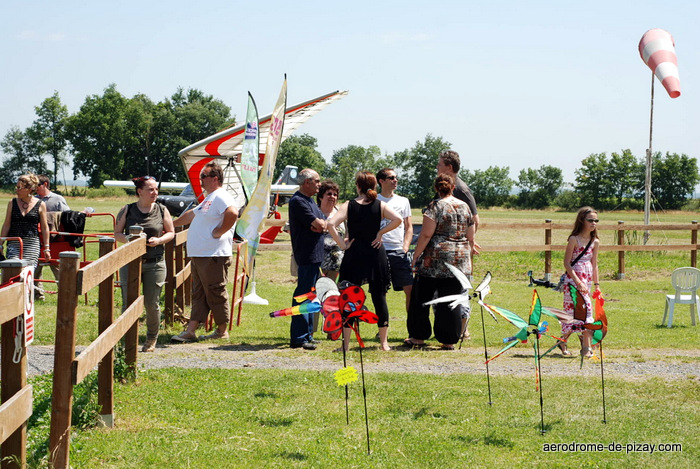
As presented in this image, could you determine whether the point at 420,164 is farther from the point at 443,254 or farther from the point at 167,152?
the point at 443,254

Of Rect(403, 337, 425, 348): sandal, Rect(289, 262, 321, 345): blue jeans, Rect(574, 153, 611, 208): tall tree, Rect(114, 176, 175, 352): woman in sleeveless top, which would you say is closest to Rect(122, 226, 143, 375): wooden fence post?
Rect(114, 176, 175, 352): woman in sleeveless top

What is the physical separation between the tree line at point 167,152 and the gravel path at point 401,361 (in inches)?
3022

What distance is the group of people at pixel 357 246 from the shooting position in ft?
22.2

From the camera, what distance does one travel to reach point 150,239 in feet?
21.5

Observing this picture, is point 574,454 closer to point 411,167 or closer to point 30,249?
point 30,249

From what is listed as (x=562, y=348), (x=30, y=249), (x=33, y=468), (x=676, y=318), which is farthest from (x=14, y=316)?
(x=676, y=318)

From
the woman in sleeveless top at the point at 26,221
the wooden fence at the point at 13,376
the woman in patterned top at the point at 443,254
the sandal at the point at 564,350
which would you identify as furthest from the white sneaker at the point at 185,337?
the wooden fence at the point at 13,376

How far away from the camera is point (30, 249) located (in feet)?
28.9

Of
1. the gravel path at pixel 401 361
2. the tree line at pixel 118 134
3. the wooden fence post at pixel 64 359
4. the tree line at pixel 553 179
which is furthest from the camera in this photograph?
the tree line at pixel 118 134

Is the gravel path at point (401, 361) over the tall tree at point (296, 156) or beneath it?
beneath

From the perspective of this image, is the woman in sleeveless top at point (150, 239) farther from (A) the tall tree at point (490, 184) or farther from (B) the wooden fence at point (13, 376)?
(A) the tall tree at point (490, 184)

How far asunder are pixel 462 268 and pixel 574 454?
2900 mm

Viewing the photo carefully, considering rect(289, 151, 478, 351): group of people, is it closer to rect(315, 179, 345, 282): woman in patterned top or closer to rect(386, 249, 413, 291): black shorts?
rect(315, 179, 345, 282): woman in patterned top

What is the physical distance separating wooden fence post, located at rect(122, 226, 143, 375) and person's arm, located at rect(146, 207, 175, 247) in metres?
0.99
